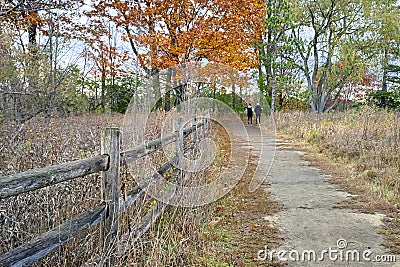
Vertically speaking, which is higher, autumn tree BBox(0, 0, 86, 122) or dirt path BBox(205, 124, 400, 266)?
autumn tree BBox(0, 0, 86, 122)

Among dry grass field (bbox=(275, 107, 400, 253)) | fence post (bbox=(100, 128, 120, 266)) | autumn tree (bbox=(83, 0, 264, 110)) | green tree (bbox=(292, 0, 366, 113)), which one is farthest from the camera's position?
green tree (bbox=(292, 0, 366, 113))

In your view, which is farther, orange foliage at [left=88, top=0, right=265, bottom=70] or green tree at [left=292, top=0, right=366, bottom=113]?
green tree at [left=292, top=0, right=366, bottom=113]

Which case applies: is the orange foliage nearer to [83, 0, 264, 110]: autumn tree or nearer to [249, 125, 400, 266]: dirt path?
[83, 0, 264, 110]: autumn tree

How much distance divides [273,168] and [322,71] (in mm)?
18428

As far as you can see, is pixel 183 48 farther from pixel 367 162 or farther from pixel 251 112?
pixel 367 162

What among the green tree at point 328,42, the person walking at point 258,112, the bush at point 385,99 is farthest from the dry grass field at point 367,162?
the bush at point 385,99

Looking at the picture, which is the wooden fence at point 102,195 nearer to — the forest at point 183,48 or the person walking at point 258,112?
the forest at point 183,48

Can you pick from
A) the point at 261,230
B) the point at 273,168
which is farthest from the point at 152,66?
the point at 261,230

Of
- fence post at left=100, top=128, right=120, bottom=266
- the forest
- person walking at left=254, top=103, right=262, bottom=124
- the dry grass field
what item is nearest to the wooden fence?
fence post at left=100, top=128, right=120, bottom=266

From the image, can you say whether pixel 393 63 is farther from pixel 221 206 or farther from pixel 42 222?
pixel 42 222

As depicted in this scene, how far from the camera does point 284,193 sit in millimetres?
6043

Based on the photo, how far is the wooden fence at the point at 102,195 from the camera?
1.83 meters

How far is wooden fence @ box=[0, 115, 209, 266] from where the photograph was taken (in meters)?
1.83

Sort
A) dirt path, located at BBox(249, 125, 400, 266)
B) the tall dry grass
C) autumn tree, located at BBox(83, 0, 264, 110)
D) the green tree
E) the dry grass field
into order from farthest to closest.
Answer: the green tree
autumn tree, located at BBox(83, 0, 264, 110)
the tall dry grass
the dry grass field
dirt path, located at BBox(249, 125, 400, 266)
